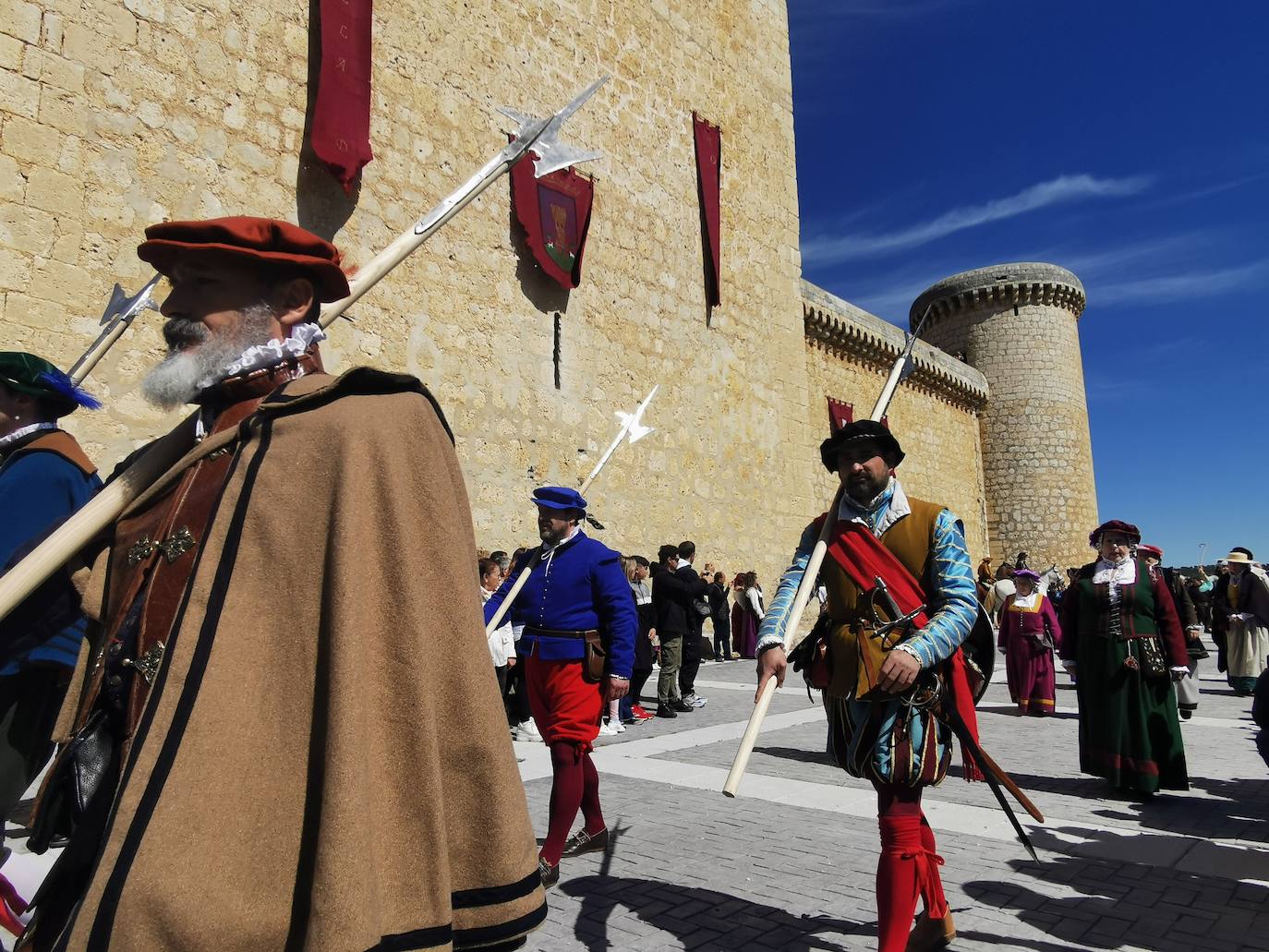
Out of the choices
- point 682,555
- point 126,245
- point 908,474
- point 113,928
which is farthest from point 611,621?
point 908,474

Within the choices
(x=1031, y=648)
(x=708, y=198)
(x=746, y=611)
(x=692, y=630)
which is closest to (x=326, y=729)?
(x=692, y=630)

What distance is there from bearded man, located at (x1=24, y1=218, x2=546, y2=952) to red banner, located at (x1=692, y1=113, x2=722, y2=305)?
43.8 feet

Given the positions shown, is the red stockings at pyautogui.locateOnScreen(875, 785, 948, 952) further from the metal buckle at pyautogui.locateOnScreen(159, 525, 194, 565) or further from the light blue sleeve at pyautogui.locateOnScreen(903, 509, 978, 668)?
the metal buckle at pyautogui.locateOnScreen(159, 525, 194, 565)

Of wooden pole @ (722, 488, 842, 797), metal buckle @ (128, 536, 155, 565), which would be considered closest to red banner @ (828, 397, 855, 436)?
wooden pole @ (722, 488, 842, 797)

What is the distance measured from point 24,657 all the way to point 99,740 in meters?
1.03

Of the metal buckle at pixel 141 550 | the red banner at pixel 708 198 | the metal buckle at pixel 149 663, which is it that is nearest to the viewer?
the metal buckle at pixel 149 663

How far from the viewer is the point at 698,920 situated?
121 inches

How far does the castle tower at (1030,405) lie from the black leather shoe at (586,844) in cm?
2789

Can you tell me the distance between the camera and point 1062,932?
2.90 m

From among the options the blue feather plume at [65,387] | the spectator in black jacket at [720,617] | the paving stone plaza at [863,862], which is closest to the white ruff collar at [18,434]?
the blue feather plume at [65,387]

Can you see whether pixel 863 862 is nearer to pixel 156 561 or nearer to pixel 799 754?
pixel 799 754

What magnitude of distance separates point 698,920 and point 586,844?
95cm

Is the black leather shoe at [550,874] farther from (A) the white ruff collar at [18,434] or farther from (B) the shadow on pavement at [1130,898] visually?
(A) the white ruff collar at [18,434]

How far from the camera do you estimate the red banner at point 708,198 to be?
46.9ft
